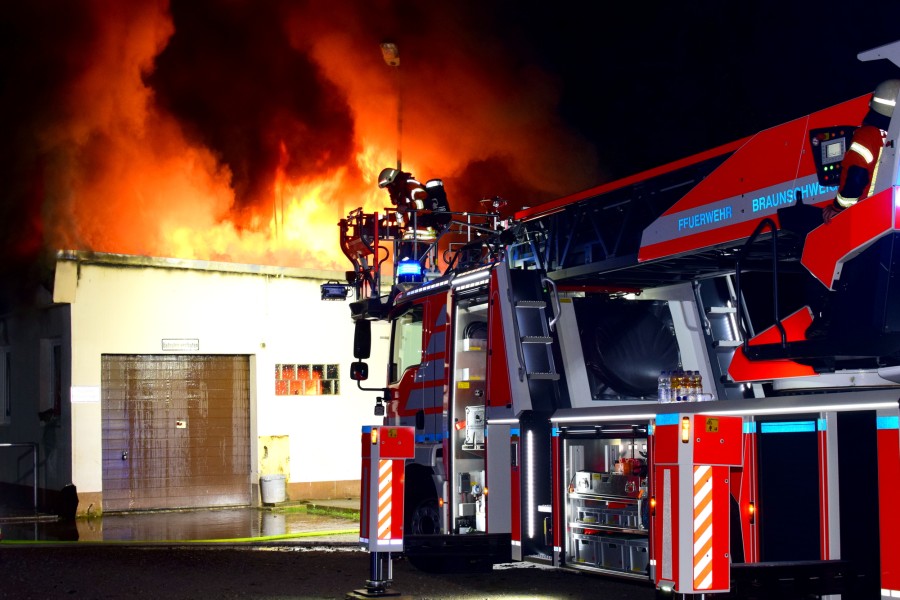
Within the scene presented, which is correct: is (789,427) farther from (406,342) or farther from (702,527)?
(406,342)

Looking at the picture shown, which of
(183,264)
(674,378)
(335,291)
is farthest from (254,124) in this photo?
(674,378)

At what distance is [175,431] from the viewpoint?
63.2 ft

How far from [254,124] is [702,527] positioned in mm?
25743

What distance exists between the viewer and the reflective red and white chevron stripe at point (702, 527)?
6.25m

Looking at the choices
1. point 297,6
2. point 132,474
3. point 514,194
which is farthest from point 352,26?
point 132,474

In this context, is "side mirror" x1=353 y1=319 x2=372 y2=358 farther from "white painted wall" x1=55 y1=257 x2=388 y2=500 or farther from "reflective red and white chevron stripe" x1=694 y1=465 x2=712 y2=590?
"white painted wall" x1=55 y1=257 x2=388 y2=500

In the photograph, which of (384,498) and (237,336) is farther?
(237,336)

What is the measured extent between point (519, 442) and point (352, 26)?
23473 millimetres

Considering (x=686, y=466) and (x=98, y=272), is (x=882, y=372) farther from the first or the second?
(x=98, y=272)

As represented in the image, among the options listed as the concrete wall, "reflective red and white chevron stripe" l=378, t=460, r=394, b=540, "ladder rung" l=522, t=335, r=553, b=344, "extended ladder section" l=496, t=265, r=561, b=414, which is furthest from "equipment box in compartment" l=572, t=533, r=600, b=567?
the concrete wall

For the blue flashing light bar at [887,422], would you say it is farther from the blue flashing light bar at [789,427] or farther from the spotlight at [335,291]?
the spotlight at [335,291]

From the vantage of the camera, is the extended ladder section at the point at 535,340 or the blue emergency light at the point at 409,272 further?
the blue emergency light at the point at 409,272

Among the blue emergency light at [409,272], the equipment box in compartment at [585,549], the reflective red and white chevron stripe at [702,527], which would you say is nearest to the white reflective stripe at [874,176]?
the reflective red and white chevron stripe at [702,527]

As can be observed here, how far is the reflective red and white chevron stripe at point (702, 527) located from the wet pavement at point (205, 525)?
816 cm
